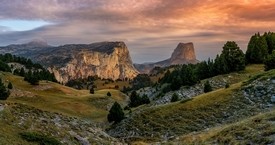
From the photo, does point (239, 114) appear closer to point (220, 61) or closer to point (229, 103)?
point (229, 103)

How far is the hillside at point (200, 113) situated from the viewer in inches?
1865

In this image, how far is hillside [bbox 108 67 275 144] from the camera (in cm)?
4738

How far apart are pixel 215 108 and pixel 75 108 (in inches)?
1689

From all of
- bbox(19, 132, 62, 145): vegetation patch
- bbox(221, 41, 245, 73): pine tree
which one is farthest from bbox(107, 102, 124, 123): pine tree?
bbox(221, 41, 245, 73): pine tree

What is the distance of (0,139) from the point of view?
72.1 ft

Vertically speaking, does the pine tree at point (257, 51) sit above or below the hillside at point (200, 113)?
above

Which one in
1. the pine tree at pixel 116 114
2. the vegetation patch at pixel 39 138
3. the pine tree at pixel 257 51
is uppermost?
the pine tree at pixel 257 51

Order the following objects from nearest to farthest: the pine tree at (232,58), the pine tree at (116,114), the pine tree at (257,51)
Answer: the pine tree at (116,114)
the pine tree at (232,58)
the pine tree at (257,51)

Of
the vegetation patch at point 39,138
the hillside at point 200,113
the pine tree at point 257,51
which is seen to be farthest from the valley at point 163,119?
the pine tree at point 257,51

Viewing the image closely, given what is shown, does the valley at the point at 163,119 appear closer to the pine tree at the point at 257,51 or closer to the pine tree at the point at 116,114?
the pine tree at the point at 116,114

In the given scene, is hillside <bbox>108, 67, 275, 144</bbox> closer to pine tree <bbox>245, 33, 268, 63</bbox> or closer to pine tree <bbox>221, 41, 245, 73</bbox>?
pine tree <bbox>221, 41, 245, 73</bbox>

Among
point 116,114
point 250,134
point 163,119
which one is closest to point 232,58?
point 116,114

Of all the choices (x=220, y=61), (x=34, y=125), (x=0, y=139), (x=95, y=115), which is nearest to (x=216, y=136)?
(x=34, y=125)

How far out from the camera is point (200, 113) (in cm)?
5159
